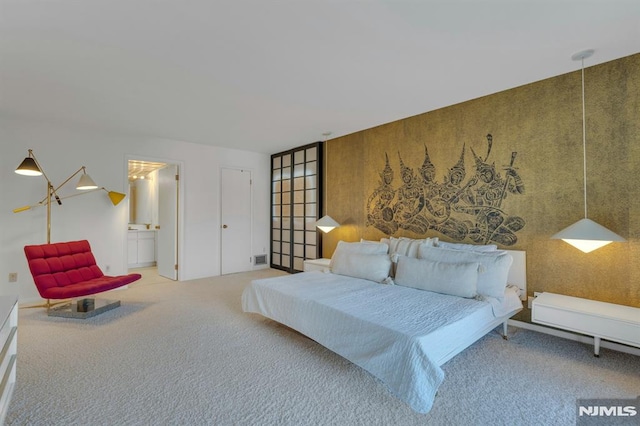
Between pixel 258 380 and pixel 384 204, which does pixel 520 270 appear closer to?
pixel 384 204

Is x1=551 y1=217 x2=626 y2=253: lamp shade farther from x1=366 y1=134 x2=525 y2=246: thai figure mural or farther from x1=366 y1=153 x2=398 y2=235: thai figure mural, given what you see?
x1=366 y1=153 x2=398 y2=235: thai figure mural

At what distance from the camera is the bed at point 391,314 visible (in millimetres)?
1733

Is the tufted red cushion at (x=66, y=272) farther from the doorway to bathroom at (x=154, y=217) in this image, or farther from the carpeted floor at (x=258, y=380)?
the doorway to bathroom at (x=154, y=217)

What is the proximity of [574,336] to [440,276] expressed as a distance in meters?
1.34

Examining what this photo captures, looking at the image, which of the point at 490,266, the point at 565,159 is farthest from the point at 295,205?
the point at 565,159

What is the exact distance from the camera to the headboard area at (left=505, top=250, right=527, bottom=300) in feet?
9.66

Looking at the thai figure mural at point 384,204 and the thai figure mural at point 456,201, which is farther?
the thai figure mural at point 384,204

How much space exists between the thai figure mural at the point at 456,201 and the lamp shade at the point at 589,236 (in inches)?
23.0

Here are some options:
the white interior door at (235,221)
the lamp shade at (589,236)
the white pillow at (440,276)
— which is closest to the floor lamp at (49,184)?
the white interior door at (235,221)

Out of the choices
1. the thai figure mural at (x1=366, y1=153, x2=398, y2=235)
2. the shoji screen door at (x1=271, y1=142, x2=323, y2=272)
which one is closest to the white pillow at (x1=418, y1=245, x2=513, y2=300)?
the thai figure mural at (x1=366, y1=153, x2=398, y2=235)

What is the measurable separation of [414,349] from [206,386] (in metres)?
1.42

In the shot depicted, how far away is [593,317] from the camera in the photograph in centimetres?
221

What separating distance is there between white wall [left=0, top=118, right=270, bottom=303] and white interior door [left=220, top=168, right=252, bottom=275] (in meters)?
0.12

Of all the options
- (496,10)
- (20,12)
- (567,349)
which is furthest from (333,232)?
(20,12)
